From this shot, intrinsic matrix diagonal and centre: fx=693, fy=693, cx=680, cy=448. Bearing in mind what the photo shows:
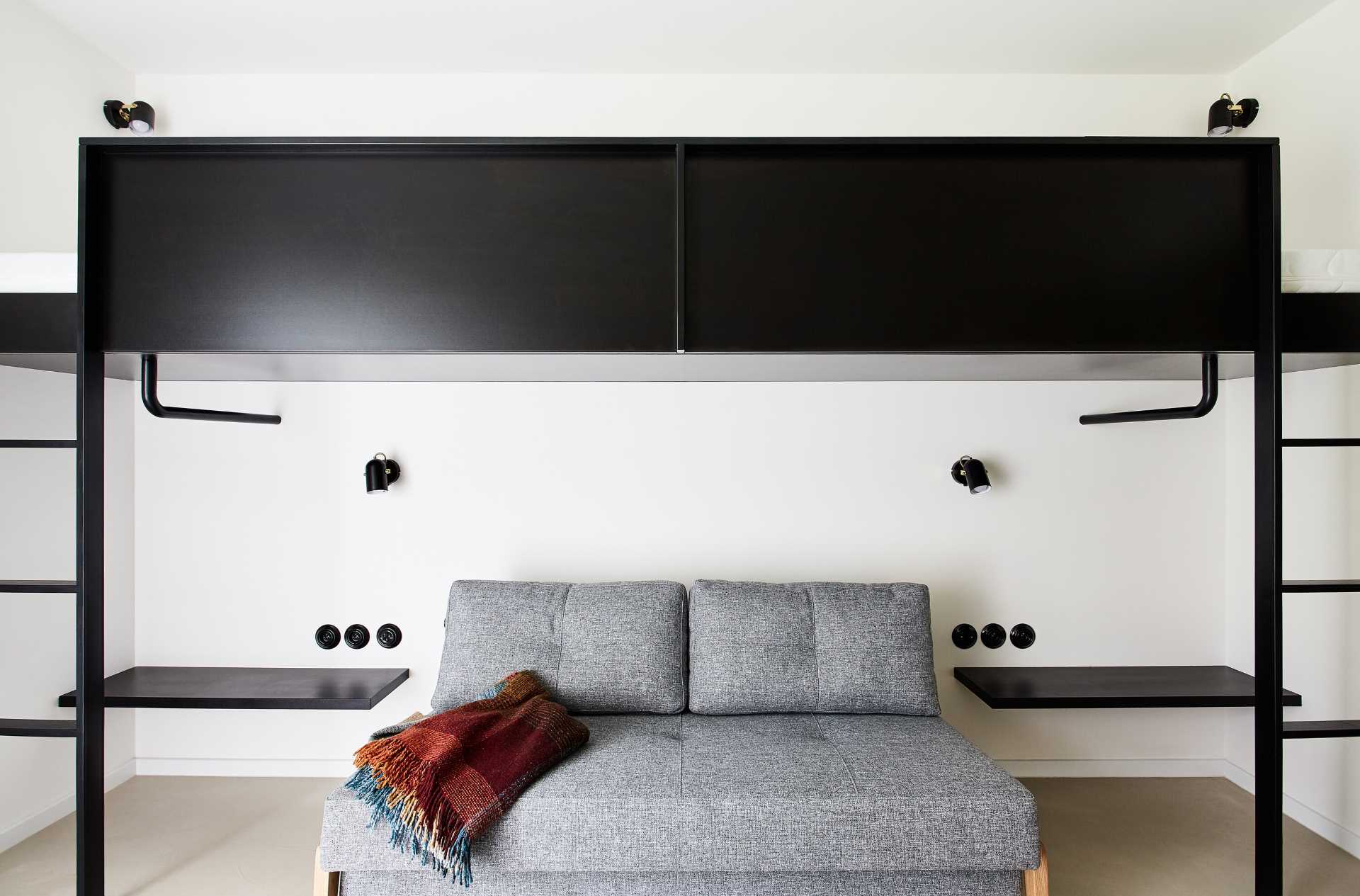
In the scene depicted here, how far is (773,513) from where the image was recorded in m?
2.75

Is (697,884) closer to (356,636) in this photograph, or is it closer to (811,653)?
(811,653)

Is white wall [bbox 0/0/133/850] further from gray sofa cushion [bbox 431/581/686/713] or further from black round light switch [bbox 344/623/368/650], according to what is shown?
gray sofa cushion [bbox 431/581/686/713]

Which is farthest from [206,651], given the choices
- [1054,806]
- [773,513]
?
[1054,806]

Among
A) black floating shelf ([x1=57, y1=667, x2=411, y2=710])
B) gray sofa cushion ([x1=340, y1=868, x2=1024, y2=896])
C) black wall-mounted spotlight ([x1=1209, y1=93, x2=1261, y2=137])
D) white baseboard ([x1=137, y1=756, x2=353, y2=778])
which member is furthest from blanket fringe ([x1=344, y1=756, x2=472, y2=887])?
black wall-mounted spotlight ([x1=1209, y1=93, x2=1261, y2=137])

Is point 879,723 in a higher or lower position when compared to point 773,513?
lower

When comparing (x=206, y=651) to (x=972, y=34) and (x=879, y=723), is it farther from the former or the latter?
(x=972, y=34)

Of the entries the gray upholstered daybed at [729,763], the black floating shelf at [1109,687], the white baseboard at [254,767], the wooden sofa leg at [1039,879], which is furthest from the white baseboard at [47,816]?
the black floating shelf at [1109,687]

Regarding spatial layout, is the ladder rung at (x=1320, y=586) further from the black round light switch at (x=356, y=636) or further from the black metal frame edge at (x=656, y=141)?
the black round light switch at (x=356, y=636)

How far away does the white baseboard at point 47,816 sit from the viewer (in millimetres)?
2275

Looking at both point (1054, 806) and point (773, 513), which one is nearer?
point (1054, 806)

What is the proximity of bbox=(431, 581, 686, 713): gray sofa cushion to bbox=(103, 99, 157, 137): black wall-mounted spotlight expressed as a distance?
214 centimetres

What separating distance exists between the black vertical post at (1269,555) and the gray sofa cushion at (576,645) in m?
1.64

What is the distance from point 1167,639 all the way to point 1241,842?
718 millimetres

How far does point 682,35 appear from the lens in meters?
2.48
